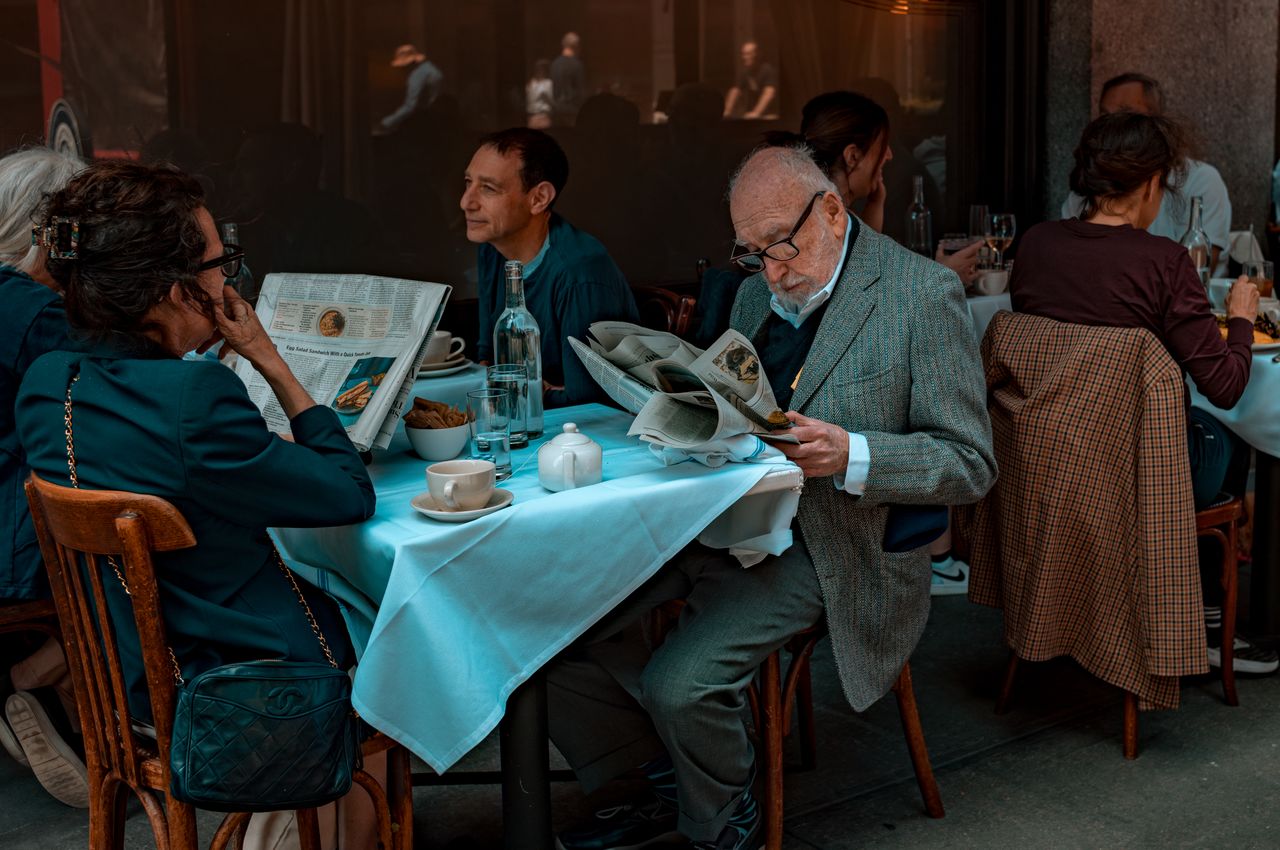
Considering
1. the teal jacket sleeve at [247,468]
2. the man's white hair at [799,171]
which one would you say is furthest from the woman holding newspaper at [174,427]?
the man's white hair at [799,171]

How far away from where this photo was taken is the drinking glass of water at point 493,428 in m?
2.34

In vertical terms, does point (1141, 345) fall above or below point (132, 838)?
above

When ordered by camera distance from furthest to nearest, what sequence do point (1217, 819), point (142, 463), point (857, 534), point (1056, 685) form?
point (1056, 685)
point (1217, 819)
point (857, 534)
point (142, 463)

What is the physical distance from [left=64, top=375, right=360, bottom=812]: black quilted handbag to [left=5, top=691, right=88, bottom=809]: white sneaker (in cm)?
119

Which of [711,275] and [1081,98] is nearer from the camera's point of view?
[711,275]

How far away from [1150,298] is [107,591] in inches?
93.4

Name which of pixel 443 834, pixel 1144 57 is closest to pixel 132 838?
pixel 443 834

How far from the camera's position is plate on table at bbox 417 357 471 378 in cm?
341

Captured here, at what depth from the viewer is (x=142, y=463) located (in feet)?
6.27

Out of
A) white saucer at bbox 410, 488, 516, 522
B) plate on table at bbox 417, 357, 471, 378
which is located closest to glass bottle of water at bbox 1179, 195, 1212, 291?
plate on table at bbox 417, 357, 471, 378

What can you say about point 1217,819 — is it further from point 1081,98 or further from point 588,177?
point 1081,98

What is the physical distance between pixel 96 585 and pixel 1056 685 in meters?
2.50

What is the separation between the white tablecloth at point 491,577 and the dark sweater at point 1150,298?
4.18 ft

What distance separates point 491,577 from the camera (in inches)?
82.3
